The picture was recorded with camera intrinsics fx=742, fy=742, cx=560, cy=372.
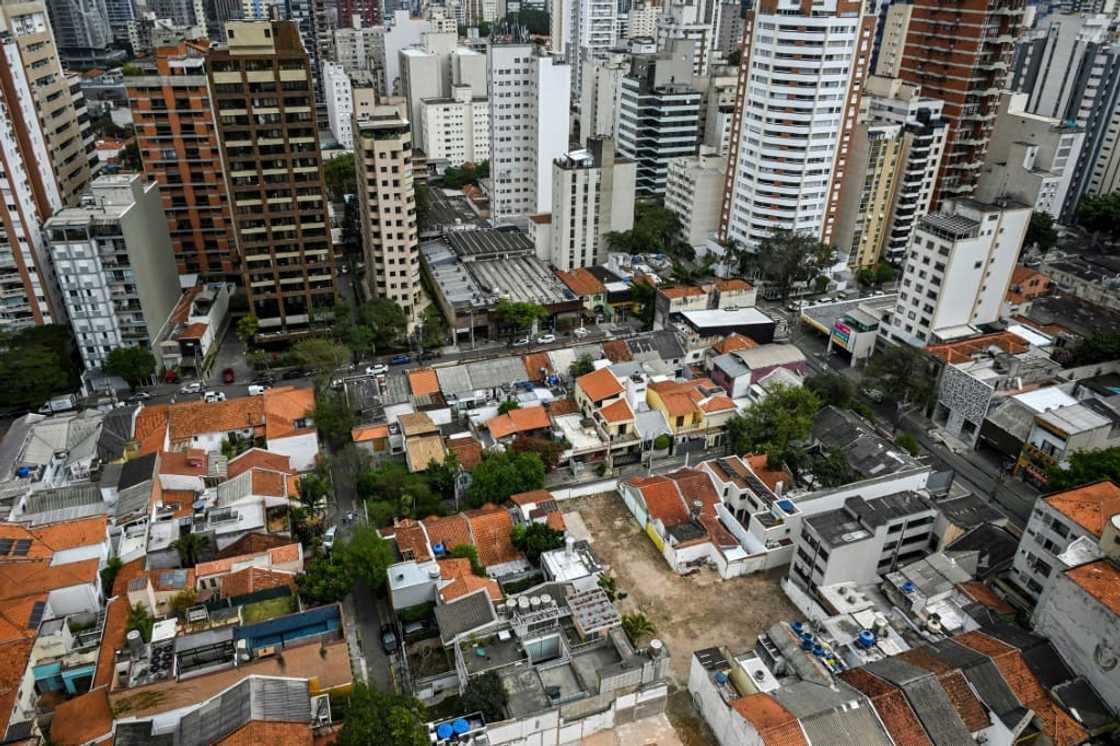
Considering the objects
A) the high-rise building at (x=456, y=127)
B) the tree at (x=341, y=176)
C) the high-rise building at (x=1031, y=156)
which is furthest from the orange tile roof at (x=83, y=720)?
the high-rise building at (x=456, y=127)

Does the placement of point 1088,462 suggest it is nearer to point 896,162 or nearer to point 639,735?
point 639,735

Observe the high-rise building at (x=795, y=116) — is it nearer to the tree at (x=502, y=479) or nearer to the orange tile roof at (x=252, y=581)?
the tree at (x=502, y=479)

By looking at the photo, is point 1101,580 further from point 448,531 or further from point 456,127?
point 456,127

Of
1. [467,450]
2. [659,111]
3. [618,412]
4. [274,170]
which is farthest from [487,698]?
[659,111]

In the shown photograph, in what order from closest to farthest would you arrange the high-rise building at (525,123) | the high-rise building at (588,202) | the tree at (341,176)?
the high-rise building at (588,202)
the high-rise building at (525,123)
the tree at (341,176)

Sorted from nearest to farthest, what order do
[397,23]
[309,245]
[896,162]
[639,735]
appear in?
1. [639,735]
2. [309,245]
3. [896,162]
4. [397,23]

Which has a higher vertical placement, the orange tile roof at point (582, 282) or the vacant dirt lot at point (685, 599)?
the orange tile roof at point (582, 282)

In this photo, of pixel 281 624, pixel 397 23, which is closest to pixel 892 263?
pixel 281 624
